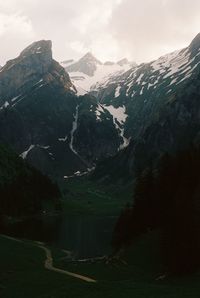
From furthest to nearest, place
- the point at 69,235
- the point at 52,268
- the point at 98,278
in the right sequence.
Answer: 1. the point at 69,235
2. the point at 52,268
3. the point at 98,278

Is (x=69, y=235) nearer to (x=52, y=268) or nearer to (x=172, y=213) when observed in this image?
(x=52, y=268)

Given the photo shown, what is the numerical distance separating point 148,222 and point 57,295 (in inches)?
1912

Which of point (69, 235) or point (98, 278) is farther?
point (69, 235)

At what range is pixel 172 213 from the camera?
220ft

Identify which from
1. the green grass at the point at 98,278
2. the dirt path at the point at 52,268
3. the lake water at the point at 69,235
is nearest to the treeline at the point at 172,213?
the green grass at the point at 98,278

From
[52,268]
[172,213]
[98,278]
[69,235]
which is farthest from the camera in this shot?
[69,235]

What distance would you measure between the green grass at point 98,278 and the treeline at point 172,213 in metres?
3.81

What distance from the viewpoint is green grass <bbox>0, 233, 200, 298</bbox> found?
42.6 meters

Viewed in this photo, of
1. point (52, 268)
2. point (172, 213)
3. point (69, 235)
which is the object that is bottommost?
point (69, 235)

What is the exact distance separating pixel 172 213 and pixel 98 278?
46.9 feet

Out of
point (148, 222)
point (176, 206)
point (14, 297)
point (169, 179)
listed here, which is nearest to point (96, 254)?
point (148, 222)

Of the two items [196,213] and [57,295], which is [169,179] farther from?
[57,295]

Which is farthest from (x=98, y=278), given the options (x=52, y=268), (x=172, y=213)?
(x=172, y=213)

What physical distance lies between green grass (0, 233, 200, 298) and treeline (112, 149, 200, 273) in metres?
3.81
